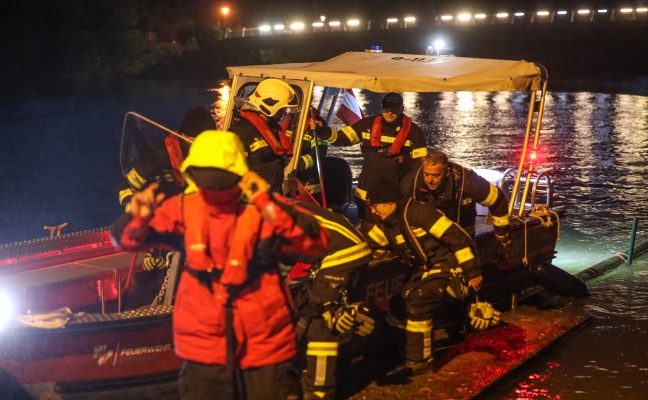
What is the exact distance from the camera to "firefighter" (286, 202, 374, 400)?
5.47 metres

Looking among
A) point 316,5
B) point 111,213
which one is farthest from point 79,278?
point 316,5

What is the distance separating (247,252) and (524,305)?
15.7 feet

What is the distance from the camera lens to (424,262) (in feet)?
21.2

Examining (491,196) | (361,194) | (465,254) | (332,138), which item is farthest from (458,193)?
(332,138)

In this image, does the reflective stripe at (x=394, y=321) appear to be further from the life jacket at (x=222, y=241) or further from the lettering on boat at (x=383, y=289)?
the life jacket at (x=222, y=241)

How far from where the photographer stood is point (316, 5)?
8919cm

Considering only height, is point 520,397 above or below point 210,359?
below

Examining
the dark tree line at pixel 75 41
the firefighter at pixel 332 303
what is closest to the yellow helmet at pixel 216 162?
the firefighter at pixel 332 303

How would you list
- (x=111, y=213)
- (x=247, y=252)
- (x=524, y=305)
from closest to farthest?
1. (x=247, y=252)
2. (x=524, y=305)
3. (x=111, y=213)

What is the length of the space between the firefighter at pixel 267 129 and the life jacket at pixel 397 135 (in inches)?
42.8

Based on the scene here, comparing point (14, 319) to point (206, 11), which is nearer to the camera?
point (14, 319)

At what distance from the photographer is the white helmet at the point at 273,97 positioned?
719 centimetres

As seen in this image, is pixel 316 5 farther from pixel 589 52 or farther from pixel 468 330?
pixel 468 330

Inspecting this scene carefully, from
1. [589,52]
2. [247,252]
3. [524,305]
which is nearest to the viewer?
[247,252]
